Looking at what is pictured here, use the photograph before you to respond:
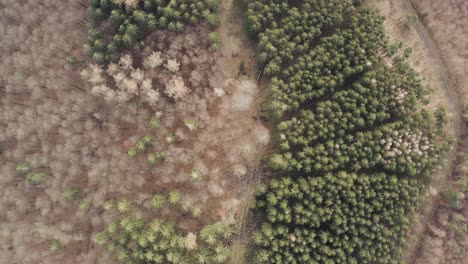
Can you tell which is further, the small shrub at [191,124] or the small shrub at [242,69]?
the small shrub at [242,69]

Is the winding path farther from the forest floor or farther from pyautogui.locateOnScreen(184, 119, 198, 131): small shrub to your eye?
pyautogui.locateOnScreen(184, 119, 198, 131): small shrub

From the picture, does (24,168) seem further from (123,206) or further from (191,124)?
(191,124)

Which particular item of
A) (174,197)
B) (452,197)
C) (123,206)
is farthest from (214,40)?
(452,197)

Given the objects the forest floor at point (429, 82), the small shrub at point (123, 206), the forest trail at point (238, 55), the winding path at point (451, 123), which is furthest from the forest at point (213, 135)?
the forest floor at point (429, 82)

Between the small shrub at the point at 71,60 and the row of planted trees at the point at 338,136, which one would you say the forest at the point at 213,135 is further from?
the small shrub at the point at 71,60

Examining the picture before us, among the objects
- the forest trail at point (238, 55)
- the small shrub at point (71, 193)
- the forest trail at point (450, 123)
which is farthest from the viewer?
the forest trail at point (450, 123)

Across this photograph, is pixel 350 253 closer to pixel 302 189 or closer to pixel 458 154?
pixel 302 189

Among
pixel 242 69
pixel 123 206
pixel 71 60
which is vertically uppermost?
pixel 242 69
